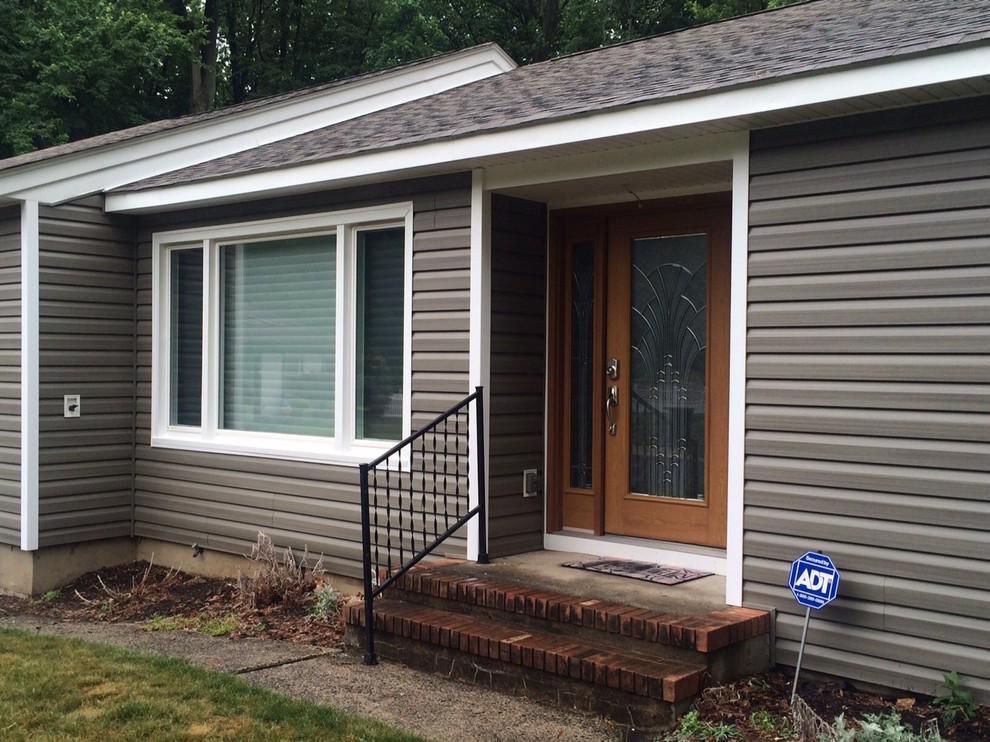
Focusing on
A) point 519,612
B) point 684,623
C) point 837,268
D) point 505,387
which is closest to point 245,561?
point 505,387

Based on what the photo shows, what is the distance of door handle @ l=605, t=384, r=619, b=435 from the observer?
5863mm

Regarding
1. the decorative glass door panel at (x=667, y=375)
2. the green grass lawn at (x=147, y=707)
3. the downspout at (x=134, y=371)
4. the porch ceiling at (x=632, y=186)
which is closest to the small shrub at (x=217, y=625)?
the green grass lawn at (x=147, y=707)

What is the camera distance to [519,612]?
15.7 feet

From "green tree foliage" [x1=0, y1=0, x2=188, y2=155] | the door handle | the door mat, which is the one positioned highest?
"green tree foliage" [x1=0, y1=0, x2=188, y2=155]

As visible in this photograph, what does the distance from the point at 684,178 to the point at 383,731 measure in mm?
3161

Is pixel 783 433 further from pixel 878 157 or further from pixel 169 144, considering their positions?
pixel 169 144

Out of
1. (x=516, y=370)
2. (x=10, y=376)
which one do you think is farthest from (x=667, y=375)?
(x=10, y=376)

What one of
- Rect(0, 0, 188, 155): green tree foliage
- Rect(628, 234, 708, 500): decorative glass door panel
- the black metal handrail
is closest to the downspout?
the black metal handrail

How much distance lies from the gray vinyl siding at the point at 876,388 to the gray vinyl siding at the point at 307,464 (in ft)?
6.37

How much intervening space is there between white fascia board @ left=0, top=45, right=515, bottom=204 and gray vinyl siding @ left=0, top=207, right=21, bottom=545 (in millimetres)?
400

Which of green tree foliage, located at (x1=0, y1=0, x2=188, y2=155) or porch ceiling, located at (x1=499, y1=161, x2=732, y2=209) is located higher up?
green tree foliage, located at (x1=0, y1=0, x2=188, y2=155)

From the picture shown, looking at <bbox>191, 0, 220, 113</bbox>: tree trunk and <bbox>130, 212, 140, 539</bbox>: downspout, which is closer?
<bbox>130, 212, 140, 539</bbox>: downspout

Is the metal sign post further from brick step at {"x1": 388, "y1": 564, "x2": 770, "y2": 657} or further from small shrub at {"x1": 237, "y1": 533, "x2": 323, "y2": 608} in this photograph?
small shrub at {"x1": 237, "y1": 533, "x2": 323, "y2": 608}

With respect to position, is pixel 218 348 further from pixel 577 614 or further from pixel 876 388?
pixel 876 388
